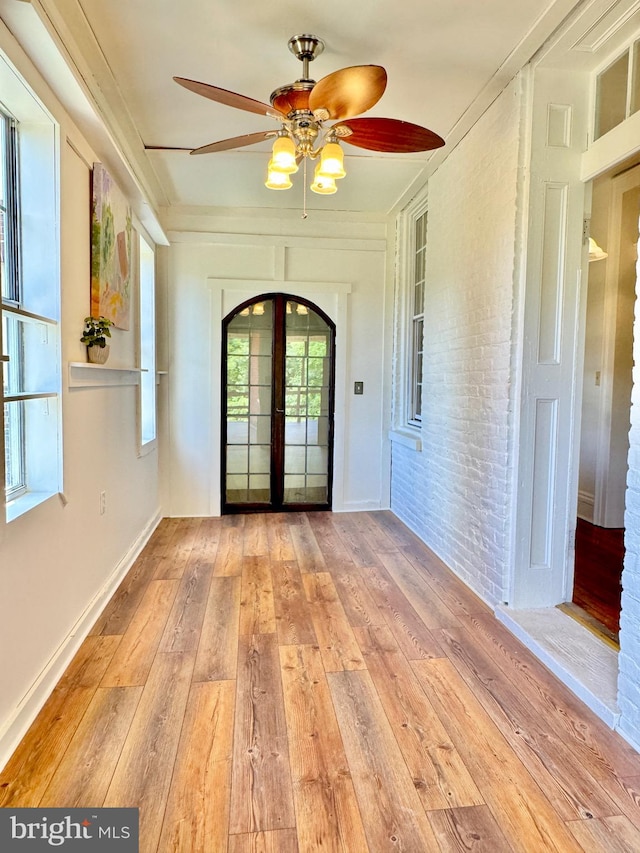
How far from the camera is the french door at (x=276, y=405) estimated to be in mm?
4777

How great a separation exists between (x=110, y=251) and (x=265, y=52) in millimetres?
1331

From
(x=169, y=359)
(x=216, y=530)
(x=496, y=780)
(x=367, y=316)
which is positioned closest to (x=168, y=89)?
(x=169, y=359)

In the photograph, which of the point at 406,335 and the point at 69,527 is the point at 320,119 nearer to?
the point at 69,527

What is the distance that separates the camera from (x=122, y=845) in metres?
1.35

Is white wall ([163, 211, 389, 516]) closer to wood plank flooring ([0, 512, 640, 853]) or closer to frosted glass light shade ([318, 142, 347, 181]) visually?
wood plank flooring ([0, 512, 640, 853])

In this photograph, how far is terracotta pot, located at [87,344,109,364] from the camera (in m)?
2.57

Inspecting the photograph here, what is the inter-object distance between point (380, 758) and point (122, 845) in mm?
813

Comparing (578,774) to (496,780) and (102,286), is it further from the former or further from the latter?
(102,286)

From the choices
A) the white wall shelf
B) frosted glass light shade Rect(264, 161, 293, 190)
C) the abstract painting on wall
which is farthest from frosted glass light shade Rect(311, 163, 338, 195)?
the white wall shelf

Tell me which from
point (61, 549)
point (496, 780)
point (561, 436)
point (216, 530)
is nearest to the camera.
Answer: point (496, 780)

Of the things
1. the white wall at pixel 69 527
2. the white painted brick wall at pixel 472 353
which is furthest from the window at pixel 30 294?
the white painted brick wall at pixel 472 353

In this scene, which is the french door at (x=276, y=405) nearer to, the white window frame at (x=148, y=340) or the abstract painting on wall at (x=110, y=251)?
the white window frame at (x=148, y=340)

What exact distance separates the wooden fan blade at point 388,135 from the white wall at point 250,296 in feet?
7.71

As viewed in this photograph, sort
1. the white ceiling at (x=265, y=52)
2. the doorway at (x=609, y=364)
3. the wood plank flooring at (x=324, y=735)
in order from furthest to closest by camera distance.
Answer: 1. the doorway at (x=609, y=364)
2. the white ceiling at (x=265, y=52)
3. the wood plank flooring at (x=324, y=735)
